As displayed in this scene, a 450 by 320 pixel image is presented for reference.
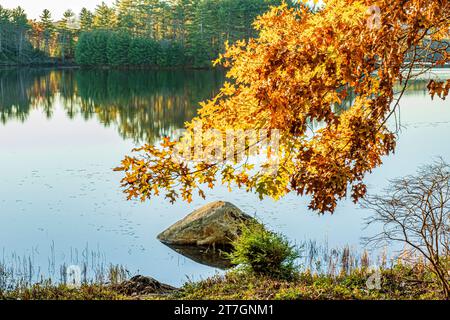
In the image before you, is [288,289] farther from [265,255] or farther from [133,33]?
[133,33]

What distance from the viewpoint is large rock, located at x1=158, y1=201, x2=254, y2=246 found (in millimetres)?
12523

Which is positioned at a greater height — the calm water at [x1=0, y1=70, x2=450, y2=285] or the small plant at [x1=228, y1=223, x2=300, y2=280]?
the small plant at [x1=228, y1=223, x2=300, y2=280]

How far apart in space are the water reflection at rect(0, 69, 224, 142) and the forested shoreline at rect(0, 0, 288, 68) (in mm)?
13080

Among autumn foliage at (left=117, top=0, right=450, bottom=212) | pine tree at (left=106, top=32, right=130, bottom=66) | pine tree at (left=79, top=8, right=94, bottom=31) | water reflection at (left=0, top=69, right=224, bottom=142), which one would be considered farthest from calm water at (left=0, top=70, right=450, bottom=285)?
pine tree at (left=79, top=8, right=94, bottom=31)

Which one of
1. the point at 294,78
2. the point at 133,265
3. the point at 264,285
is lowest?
the point at 133,265

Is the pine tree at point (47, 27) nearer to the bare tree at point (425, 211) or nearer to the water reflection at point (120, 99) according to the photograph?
the water reflection at point (120, 99)

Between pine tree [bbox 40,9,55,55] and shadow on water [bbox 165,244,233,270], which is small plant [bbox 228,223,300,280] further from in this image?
pine tree [bbox 40,9,55,55]

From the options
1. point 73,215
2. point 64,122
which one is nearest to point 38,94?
point 64,122

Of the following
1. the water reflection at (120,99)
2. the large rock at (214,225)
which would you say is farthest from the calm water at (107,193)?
the large rock at (214,225)

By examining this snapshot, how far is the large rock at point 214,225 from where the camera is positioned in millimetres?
12523
